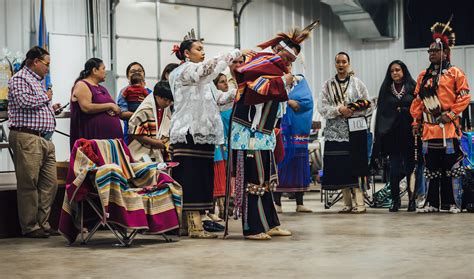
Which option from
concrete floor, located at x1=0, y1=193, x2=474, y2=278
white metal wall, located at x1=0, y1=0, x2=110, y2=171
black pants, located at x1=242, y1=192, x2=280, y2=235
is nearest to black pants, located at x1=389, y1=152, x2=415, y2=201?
concrete floor, located at x1=0, y1=193, x2=474, y2=278

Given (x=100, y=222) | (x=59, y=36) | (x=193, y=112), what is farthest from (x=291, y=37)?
(x=59, y=36)

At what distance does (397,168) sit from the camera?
804 cm

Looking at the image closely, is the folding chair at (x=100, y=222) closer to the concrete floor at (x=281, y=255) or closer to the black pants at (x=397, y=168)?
the concrete floor at (x=281, y=255)

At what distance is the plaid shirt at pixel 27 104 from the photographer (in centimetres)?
620

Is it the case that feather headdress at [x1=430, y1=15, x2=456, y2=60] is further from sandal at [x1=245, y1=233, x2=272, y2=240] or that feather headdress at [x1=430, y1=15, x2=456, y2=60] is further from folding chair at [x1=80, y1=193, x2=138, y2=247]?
folding chair at [x1=80, y1=193, x2=138, y2=247]

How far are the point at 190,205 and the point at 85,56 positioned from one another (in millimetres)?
7528

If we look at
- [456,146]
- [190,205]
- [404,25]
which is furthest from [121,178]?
[404,25]

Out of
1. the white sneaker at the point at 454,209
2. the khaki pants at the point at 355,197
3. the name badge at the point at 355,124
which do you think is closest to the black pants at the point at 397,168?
the khaki pants at the point at 355,197

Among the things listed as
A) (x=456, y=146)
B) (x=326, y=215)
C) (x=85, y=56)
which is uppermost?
(x=85, y=56)

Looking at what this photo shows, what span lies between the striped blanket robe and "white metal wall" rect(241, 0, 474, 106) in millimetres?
9681

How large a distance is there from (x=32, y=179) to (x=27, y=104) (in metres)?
0.54

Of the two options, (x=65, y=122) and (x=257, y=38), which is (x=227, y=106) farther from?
(x=257, y=38)

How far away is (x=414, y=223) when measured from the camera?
6613 millimetres

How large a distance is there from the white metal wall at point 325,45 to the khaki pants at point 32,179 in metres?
9.31
